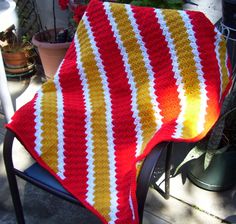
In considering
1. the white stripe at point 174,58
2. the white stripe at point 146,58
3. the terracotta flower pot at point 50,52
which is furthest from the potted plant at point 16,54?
the white stripe at point 174,58

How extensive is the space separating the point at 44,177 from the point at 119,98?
524mm

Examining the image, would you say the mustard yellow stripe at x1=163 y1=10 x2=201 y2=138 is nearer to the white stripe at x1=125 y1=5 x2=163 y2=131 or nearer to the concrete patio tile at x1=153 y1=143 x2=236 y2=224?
the white stripe at x1=125 y1=5 x2=163 y2=131

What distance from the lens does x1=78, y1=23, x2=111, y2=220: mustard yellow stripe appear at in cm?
152

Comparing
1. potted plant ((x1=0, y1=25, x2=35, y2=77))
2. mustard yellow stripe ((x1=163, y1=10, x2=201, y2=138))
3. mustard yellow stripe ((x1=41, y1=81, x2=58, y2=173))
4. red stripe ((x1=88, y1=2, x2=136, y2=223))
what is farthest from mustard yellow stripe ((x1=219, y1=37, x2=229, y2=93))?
potted plant ((x1=0, y1=25, x2=35, y2=77))

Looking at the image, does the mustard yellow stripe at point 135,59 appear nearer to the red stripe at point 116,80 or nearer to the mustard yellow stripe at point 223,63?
the red stripe at point 116,80

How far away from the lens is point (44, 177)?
5.22 feet

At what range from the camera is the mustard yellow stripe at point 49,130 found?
1.65 meters

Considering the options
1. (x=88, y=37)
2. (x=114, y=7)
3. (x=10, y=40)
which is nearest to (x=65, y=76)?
(x=88, y=37)

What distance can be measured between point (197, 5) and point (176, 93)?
94 cm

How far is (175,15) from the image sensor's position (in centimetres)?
171

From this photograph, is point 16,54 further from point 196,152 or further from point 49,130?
point 196,152

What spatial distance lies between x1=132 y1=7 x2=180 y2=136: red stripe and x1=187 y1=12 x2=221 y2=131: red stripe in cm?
14

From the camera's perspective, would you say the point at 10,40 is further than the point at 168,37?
Yes

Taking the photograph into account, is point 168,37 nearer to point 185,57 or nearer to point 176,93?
point 185,57
